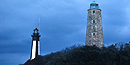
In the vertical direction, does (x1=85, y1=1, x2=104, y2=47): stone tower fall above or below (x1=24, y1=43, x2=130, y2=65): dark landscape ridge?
above

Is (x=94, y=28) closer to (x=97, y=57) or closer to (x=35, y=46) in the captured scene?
(x=35, y=46)

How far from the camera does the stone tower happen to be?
36281mm

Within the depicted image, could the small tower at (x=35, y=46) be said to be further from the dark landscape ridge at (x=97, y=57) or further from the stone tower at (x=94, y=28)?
the dark landscape ridge at (x=97, y=57)

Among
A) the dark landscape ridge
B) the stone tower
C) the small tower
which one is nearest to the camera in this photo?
the dark landscape ridge

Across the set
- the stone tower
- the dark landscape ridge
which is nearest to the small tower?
the stone tower

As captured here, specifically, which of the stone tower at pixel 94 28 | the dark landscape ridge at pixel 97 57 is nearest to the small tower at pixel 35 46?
the stone tower at pixel 94 28

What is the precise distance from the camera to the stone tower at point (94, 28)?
36281mm

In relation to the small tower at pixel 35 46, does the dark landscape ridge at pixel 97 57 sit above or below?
below

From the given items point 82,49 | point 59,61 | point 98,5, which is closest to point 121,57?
point 82,49

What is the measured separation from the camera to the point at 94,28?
120 ft

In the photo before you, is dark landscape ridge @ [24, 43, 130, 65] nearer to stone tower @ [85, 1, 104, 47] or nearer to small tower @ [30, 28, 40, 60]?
stone tower @ [85, 1, 104, 47]

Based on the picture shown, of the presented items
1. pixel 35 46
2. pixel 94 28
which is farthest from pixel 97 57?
pixel 35 46

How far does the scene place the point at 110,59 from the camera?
2314 centimetres

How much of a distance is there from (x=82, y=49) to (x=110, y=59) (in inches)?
146
